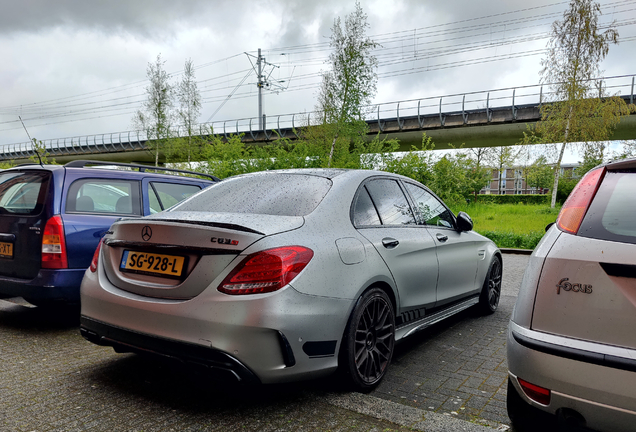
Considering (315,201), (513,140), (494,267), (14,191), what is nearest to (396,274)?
(315,201)

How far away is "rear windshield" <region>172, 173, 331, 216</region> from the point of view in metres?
3.23

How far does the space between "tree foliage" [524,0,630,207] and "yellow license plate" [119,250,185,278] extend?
26556 millimetres

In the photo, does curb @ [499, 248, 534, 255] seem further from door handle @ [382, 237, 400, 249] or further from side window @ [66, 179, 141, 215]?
side window @ [66, 179, 141, 215]

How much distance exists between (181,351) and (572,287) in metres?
1.97

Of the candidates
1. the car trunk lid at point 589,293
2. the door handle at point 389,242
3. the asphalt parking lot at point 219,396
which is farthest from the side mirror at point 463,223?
the car trunk lid at point 589,293

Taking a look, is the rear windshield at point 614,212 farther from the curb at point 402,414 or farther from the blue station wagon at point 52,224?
the blue station wagon at point 52,224

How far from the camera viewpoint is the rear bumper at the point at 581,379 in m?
1.94

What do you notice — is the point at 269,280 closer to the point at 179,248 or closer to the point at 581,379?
the point at 179,248

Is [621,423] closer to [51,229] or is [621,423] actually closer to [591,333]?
[591,333]

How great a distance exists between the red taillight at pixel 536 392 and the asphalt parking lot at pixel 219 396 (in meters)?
0.57

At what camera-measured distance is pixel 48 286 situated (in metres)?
4.28

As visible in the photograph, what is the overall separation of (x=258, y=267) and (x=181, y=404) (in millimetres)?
1064

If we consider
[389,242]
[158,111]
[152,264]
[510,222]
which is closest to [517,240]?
[510,222]

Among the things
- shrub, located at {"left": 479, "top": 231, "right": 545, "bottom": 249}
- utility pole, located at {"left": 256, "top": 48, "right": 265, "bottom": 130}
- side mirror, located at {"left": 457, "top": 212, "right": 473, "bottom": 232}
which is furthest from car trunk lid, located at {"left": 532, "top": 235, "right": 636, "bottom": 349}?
utility pole, located at {"left": 256, "top": 48, "right": 265, "bottom": 130}
